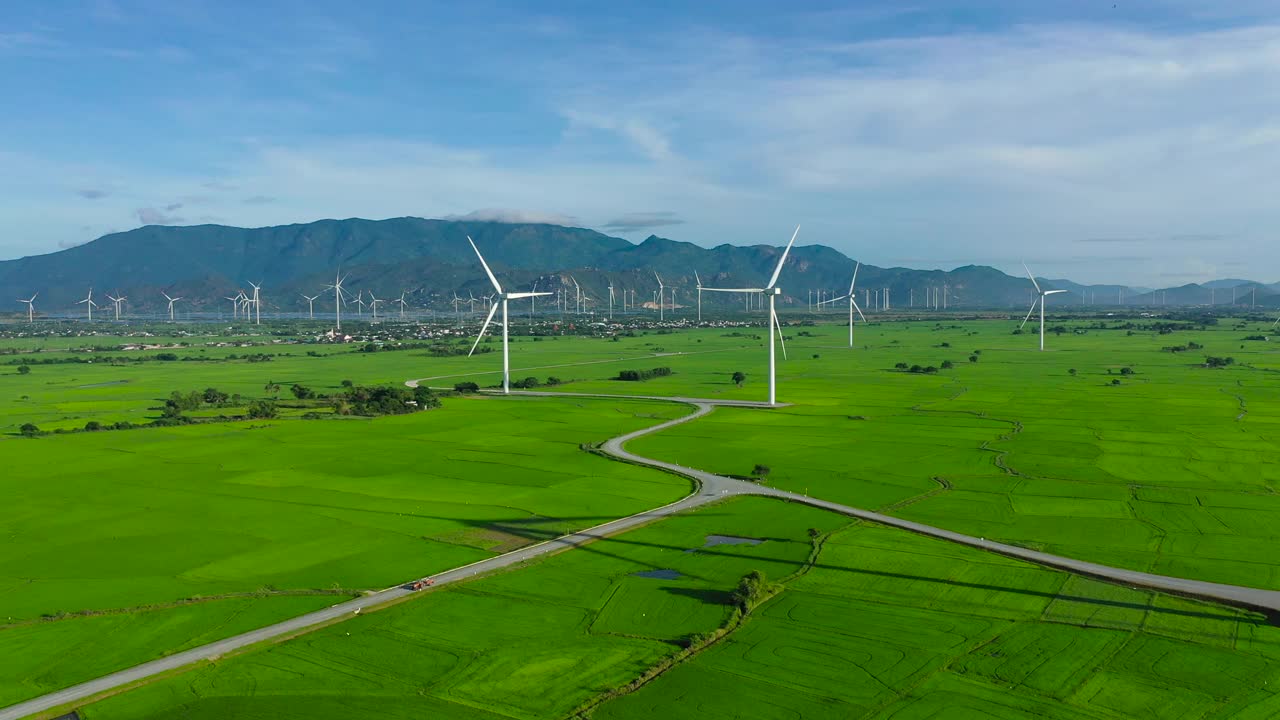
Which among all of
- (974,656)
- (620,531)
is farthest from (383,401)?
(974,656)

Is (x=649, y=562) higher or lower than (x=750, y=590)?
lower

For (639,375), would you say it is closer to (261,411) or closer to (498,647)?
(261,411)

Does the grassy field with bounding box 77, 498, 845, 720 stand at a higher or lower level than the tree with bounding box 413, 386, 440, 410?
lower

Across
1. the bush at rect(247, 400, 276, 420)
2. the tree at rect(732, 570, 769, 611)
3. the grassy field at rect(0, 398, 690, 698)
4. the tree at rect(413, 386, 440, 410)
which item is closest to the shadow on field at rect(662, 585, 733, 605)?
the tree at rect(732, 570, 769, 611)

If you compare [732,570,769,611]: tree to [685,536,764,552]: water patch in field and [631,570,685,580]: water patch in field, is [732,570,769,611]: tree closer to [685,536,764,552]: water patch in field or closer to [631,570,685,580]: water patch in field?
[631,570,685,580]: water patch in field

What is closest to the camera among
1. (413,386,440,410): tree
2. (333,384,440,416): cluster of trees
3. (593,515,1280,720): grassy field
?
(593,515,1280,720): grassy field

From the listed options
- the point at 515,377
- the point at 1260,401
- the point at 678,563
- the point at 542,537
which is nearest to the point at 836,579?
the point at 678,563

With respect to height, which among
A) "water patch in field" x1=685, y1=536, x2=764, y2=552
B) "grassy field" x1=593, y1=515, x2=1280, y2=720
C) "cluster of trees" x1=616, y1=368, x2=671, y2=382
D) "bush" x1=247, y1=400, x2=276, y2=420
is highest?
"cluster of trees" x1=616, y1=368, x2=671, y2=382
